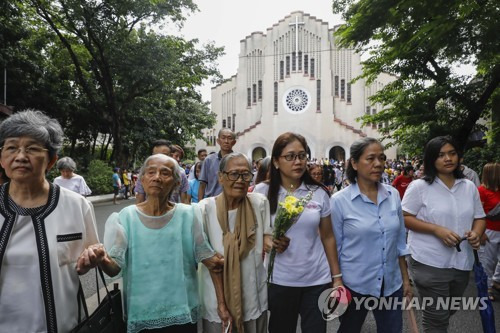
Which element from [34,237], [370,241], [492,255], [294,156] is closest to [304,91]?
[492,255]

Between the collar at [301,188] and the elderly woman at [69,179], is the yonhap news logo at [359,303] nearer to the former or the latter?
the collar at [301,188]

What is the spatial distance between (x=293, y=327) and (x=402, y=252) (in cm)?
91

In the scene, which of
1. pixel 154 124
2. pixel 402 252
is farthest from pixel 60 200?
pixel 154 124

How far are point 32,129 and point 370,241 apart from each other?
2079 mm

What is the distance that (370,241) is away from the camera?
8.24ft

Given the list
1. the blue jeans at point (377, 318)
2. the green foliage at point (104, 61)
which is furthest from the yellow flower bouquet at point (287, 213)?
the green foliage at point (104, 61)

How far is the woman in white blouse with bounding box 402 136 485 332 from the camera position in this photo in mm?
2695

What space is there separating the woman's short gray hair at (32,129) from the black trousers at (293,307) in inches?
63.5

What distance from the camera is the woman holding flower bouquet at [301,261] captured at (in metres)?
2.46

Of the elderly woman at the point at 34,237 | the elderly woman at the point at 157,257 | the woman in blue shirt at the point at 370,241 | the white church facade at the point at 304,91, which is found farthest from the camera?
the white church facade at the point at 304,91

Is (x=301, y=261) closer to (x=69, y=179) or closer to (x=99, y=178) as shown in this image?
(x=69, y=179)

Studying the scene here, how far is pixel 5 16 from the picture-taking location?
14.7m

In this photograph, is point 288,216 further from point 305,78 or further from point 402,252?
point 305,78

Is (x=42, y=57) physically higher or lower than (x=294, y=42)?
lower
